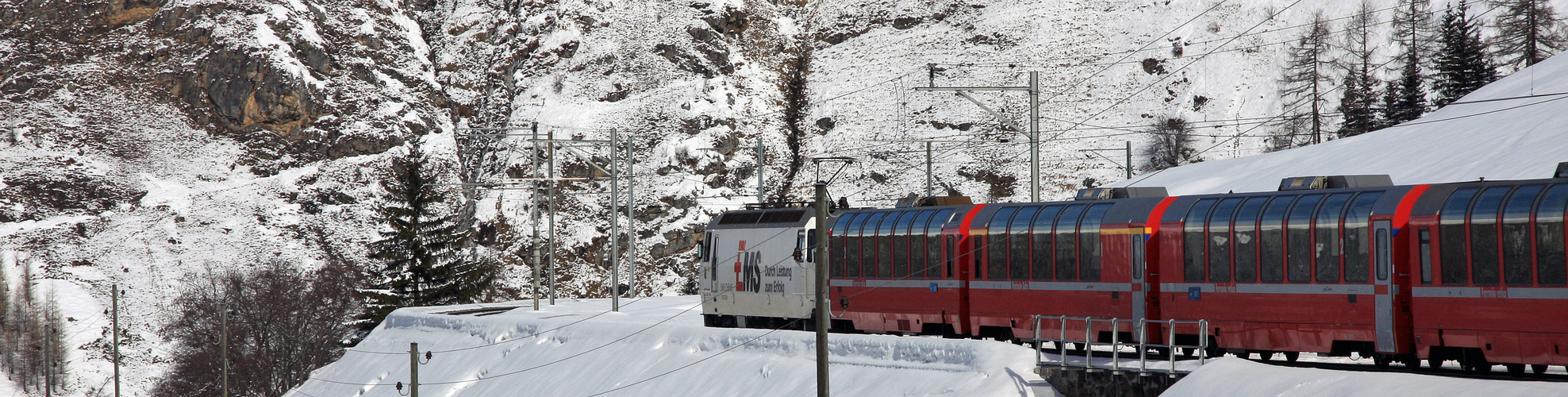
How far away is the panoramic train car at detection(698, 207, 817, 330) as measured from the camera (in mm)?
26656

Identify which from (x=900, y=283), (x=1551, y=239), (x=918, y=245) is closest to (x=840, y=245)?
(x=900, y=283)

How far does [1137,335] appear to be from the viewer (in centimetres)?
1891

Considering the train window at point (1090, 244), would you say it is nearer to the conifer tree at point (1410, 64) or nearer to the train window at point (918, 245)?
the train window at point (918, 245)

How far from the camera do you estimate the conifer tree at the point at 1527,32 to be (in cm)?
6412

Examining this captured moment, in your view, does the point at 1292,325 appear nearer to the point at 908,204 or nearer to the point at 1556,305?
the point at 1556,305

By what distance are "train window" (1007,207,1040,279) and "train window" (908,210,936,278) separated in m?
2.36

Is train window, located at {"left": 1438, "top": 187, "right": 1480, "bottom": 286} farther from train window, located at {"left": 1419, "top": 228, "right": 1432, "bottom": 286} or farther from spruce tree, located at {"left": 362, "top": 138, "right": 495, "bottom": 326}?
spruce tree, located at {"left": 362, "top": 138, "right": 495, "bottom": 326}

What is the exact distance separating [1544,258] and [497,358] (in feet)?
96.5

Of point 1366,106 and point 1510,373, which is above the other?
point 1366,106

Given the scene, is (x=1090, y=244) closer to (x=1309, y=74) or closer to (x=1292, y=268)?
(x=1292, y=268)

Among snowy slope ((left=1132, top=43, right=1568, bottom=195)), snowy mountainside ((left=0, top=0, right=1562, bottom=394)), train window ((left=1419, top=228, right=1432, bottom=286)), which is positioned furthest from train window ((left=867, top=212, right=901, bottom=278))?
snowy mountainside ((left=0, top=0, right=1562, bottom=394))

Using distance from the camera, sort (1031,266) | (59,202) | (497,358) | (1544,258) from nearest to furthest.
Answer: (1544,258) → (1031,266) → (497,358) → (59,202)

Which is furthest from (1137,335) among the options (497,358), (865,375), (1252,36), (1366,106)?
(1252,36)

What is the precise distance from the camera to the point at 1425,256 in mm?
15156
